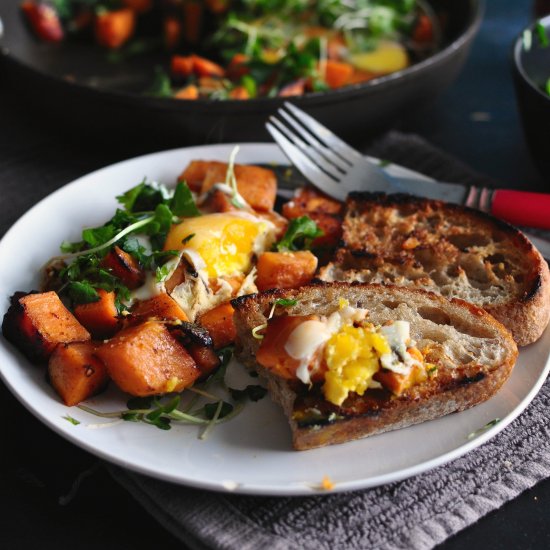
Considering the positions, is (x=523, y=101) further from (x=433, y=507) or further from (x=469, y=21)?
(x=433, y=507)

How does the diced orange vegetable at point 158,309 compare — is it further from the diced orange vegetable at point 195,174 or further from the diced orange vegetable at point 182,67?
the diced orange vegetable at point 182,67

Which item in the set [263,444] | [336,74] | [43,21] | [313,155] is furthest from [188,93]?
[263,444]

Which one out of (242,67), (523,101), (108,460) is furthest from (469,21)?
(108,460)

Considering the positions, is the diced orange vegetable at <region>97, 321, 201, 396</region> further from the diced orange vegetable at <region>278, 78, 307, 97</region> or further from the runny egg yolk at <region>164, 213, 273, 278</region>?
the diced orange vegetable at <region>278, 78, 307, 97</region>

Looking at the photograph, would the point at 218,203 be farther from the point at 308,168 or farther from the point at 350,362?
the point at 350,362

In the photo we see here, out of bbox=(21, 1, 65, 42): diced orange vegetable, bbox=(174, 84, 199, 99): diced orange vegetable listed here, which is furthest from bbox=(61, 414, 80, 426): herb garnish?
bbox=(21, 1, 65, 42): diced orange vegetable

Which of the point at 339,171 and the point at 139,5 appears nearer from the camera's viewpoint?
the point at 339,171
